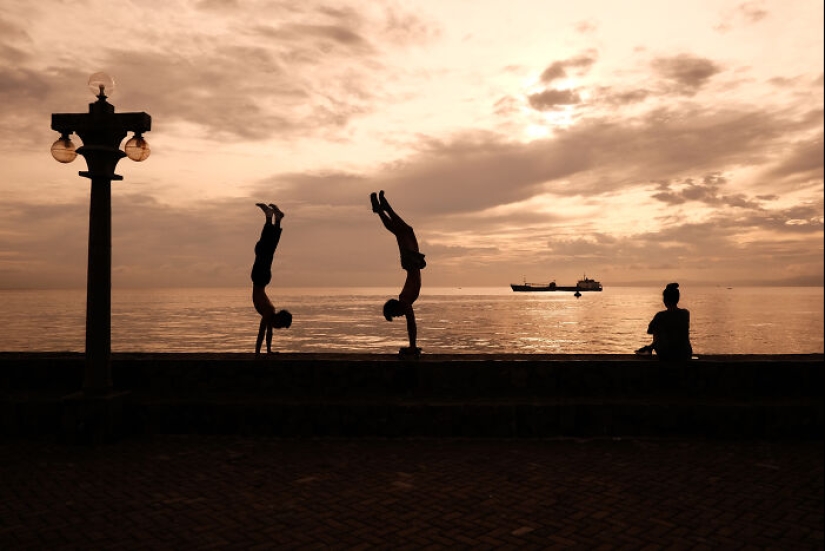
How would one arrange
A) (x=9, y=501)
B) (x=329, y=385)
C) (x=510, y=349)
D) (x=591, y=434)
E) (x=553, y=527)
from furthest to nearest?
(x=510, y=349) → (x=329, y=385) → (x=591, y=434) → (x=9, y=501) → (x=553, y=527)

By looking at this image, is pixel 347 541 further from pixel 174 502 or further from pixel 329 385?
pixel 329 385

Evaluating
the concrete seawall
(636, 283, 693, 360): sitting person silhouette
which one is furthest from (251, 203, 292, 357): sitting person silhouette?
(636, 283, 693, 360): sitting person silhouette

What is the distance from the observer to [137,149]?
7.84 m

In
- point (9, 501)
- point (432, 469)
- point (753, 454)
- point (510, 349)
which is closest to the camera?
point (9, 501)

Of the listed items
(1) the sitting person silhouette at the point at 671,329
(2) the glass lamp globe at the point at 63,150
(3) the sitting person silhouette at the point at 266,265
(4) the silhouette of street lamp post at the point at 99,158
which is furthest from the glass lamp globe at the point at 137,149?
(1) the sitting person silhouette at the point at 671,329

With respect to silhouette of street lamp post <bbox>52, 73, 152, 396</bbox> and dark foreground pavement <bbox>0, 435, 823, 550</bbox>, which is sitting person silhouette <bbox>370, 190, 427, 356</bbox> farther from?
silhouette of street lamp post <bbox>52, 73, 152, 396</bbox>

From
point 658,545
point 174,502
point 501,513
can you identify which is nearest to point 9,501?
point 174,502

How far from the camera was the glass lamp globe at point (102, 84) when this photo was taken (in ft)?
25.5

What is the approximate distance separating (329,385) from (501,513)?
431 centimetres

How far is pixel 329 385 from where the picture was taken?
8.78 metres

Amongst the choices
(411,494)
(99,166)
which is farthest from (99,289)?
(411,494)

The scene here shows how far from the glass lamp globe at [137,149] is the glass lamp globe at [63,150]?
76cm

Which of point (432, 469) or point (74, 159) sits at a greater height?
point (74, 159)

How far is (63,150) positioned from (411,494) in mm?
6533
